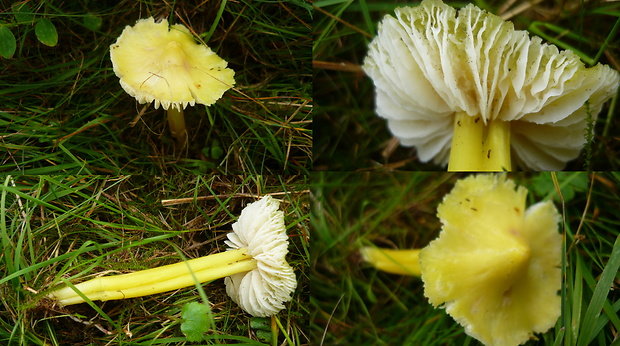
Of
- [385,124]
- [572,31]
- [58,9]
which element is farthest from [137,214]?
[572,31]

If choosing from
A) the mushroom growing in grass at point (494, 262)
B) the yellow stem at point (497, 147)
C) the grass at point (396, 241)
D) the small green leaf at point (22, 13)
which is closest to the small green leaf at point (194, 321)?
the grass at point (396, 241)

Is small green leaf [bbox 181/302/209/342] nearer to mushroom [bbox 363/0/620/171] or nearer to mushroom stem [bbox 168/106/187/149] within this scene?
mushroom stem [bbox 168/106/187/149]

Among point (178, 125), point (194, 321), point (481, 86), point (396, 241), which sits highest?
point (481, 86)

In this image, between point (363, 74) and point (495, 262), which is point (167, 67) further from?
point (495, 262)

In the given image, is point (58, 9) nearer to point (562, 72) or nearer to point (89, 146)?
point (89, 146)

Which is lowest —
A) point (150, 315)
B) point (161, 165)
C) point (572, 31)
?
point (150, 315)

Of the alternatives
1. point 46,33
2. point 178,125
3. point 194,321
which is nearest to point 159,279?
point 194,321

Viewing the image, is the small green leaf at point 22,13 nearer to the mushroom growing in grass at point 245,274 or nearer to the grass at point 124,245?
the grass at point 124,245
